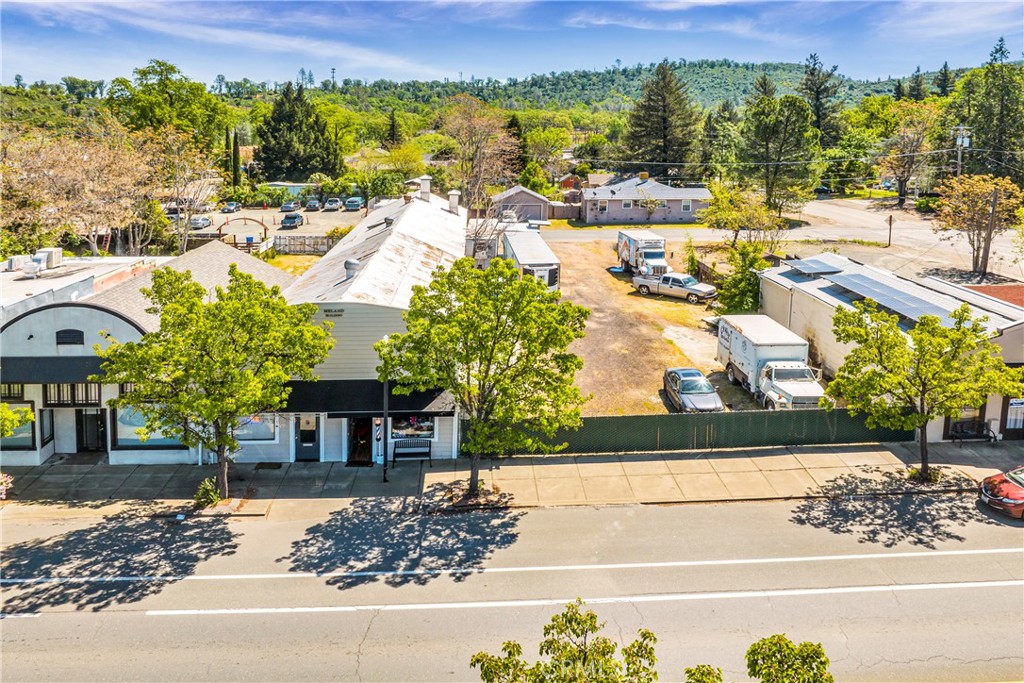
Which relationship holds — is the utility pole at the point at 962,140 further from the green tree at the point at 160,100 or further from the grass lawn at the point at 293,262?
the green tree at the point at 160,100

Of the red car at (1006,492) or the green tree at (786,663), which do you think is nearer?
the green tree at (786,663)

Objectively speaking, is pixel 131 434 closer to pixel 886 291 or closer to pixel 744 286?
pixel 744 286

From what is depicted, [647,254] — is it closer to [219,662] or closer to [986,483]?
[986,483]

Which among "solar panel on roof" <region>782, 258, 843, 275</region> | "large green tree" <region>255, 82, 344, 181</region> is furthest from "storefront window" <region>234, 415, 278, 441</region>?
"large green tree" <region>255, 82, 344, 181</region>

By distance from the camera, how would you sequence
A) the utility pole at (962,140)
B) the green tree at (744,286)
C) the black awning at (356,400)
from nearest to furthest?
the black awning at (356,400) < the green tree at (744,286) < the utility pole at (962,140)

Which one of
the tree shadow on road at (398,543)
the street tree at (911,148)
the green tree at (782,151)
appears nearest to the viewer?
the tree shadow on road at (398,543)

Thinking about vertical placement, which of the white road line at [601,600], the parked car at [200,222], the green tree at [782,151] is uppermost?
the green tree at [782,151]

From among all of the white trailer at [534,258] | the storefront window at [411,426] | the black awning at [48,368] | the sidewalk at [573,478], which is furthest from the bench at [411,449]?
the white trailer at [534,258]
